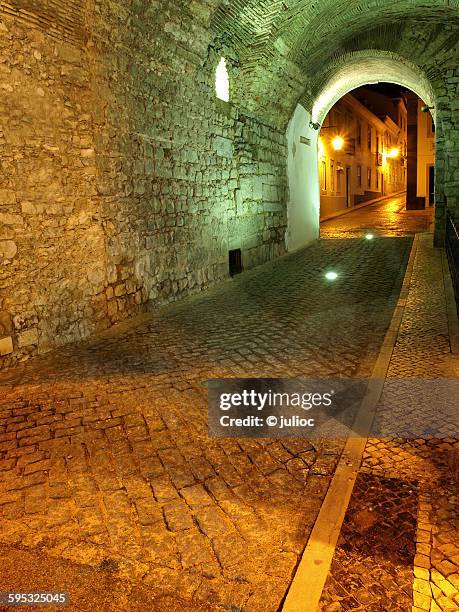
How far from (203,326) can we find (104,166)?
8.19 ft

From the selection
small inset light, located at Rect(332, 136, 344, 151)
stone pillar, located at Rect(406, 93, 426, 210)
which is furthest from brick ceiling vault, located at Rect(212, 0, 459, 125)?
stone pillar, located at Rect(406, 93, 426, 210)

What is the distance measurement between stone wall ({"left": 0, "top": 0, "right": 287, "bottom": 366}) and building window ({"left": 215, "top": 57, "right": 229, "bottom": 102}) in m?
0.27

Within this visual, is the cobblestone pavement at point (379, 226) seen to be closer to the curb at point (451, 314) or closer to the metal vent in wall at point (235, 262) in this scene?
the metal vent in wall at point (235, 262)

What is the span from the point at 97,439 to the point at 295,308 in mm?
4657

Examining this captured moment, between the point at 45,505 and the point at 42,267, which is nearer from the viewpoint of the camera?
the point at 45,505

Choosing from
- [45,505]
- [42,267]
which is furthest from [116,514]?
[42,267]

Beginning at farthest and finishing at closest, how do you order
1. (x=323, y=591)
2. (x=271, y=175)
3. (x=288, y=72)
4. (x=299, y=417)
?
1. (x=271, y=175)
2. (x=288, y=72)
3. (x=299, y=417)
4. (x=323, y=591)

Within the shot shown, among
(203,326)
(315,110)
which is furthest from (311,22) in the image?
(203,326)

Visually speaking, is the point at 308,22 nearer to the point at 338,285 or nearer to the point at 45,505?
the point at 338,285

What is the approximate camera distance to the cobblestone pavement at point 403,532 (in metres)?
2.34

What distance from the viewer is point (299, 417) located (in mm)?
4262

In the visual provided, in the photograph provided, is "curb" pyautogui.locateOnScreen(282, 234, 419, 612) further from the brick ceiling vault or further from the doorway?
the doorway

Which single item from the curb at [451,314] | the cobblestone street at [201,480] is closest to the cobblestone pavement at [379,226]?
the curb at [451,314]

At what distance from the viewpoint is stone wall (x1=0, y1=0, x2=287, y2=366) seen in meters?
5.68
